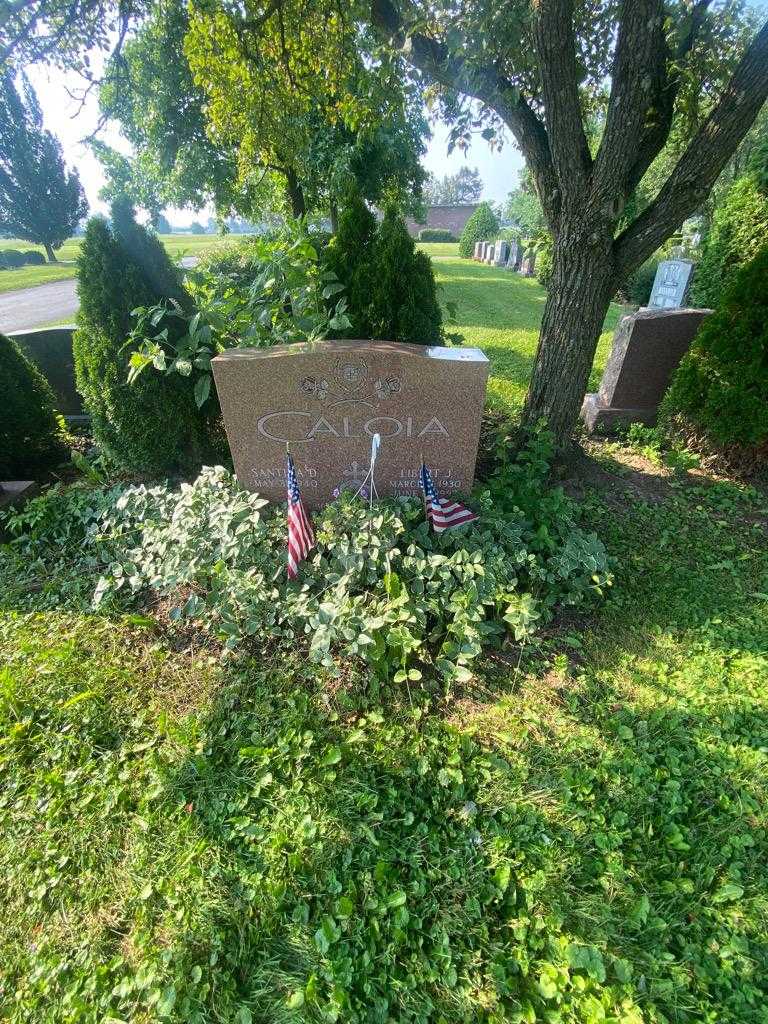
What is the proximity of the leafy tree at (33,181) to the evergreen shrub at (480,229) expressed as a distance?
29.2m

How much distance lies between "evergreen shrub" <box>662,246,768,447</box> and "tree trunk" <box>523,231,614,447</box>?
0.98 metres

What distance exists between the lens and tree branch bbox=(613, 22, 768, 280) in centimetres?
251

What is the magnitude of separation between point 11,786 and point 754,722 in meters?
3.10

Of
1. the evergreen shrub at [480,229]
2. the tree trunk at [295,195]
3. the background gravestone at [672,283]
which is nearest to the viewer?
the background gravestone at [672,283]

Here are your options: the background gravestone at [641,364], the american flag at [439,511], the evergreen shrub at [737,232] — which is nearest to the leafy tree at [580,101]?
the background gravestone at [641,364]

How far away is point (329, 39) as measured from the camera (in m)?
3.77

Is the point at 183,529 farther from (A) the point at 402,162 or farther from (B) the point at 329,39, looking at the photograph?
(A) the point at 402,162

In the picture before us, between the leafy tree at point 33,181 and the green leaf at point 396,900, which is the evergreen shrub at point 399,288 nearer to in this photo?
the green leaf at point 396,900

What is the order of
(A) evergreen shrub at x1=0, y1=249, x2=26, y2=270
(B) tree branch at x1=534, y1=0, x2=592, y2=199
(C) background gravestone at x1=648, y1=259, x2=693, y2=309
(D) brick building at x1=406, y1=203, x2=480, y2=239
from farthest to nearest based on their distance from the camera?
(D) brick building at x1=406, y1=203, x2=480, y2=239 → (A) evergreen shrub at x1=0, y1=249, x2=26, y2=270 → (C) background gravestone at x1=648, y1=259, x2=693, y2=309 → (B) tree branch at x1=534, y1=0, x2=592, y2=199

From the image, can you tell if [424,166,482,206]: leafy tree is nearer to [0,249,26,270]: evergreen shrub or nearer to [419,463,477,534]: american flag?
[0,249,26,270]: evergreen shrub

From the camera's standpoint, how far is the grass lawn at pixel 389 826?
56.4 inches

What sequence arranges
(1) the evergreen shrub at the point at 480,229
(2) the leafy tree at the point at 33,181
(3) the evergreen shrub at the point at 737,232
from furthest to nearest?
(2) the leafy tree at the point at 33,181 → (1) the evergreen shrub at the point at 480,229 → (3) the evergreen shrub at the point at 737,232

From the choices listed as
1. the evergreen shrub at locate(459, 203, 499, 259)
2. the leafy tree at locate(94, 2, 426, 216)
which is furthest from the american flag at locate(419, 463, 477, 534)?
the evergreen shrub at locate(459, 203, 499, 259)

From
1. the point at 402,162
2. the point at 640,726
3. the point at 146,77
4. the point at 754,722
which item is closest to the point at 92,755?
the point at 640,726
